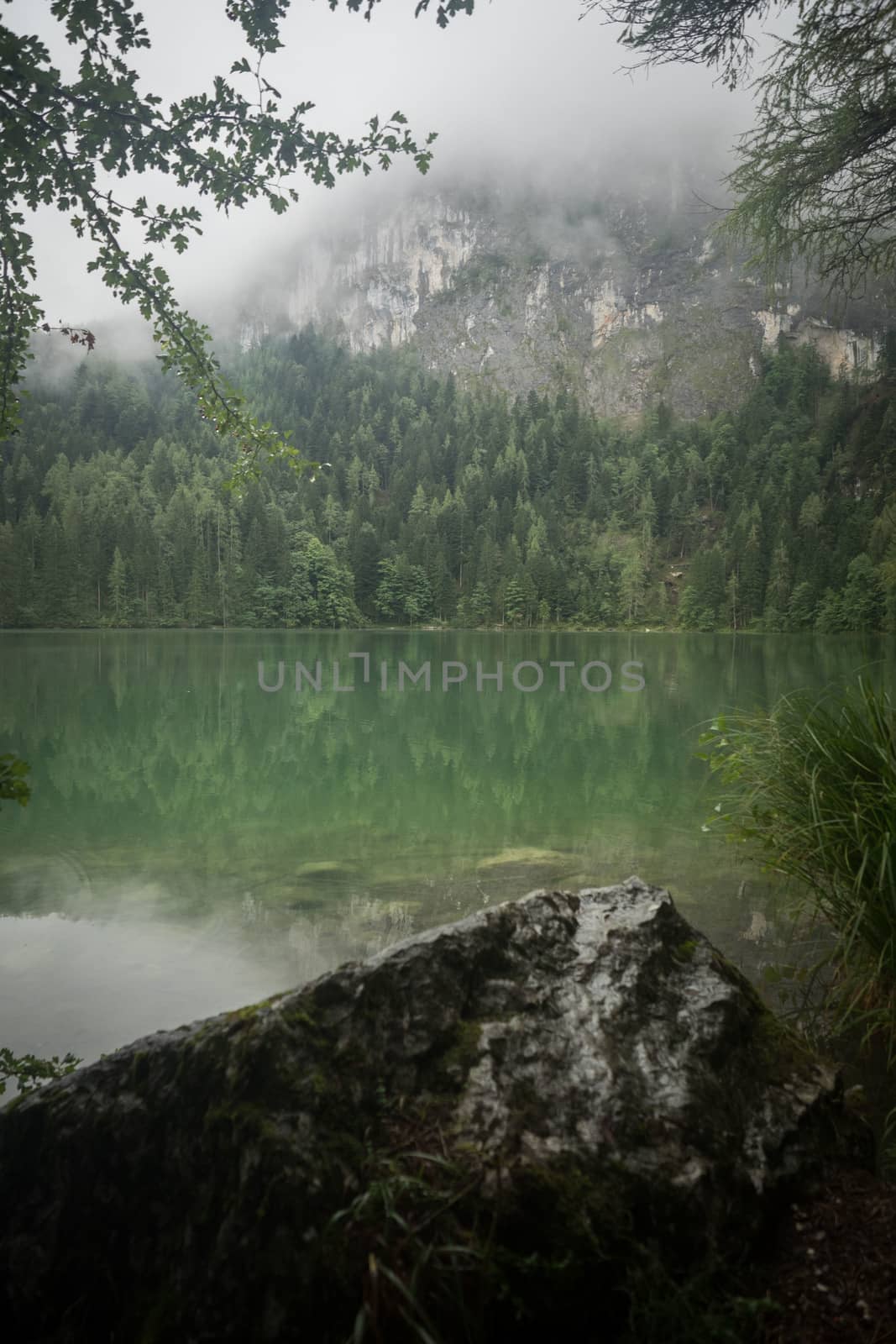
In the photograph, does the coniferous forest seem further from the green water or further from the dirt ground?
the dirt ground

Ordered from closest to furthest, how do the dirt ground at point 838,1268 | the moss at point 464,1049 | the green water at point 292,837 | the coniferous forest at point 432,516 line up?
the dirt ground at point 838,1268, the moss at point 464,1049, the green water at point 292,837, the coniferous forest at point 432,516

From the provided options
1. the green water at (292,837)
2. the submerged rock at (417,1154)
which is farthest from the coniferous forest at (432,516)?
the submerged rock at (417,1154)

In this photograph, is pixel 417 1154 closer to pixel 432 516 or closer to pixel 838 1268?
pixel 838 1268

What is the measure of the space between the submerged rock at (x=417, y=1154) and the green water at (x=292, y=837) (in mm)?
2250

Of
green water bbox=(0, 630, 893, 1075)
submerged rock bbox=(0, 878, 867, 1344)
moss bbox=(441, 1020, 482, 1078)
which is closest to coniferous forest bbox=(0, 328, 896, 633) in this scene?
green water bbox=(0, 630, 893, 1075)

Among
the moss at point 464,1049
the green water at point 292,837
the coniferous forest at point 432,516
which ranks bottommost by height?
the green water at point 292,837

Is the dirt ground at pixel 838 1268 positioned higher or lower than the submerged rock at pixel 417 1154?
lower

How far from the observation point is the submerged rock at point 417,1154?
5.74 feet

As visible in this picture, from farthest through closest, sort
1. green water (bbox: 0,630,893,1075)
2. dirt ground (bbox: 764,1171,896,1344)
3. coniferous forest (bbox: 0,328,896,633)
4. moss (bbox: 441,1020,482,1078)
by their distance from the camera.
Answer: coniferous forest (bbox: 0,328,896,633), green water (bbox: 0,630,893,1075), moss (bbox: 441,1020,482,1078), dirt ground (bbox: 764,1171,896,1344)

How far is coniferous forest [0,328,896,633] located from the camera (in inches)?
3462

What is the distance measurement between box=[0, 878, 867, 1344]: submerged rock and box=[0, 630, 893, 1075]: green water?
225cm

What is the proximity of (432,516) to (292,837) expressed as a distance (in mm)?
121910

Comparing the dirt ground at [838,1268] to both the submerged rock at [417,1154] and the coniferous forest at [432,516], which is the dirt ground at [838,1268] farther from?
the coniferous forest at [432,516]

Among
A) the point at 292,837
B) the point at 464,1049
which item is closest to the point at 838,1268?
the point at 464,1049
